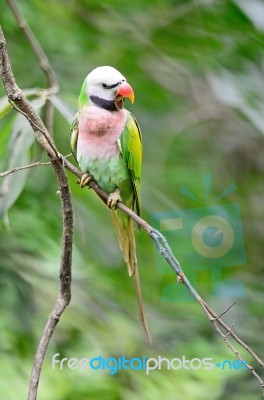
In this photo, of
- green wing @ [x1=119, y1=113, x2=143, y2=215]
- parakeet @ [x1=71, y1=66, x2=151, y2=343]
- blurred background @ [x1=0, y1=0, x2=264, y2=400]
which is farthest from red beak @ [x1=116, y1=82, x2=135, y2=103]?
blurred background @ [x1=0, y1=0, x2=264, y2=400]

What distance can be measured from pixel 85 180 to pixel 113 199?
0.15ft

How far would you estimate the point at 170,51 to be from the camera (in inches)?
60.4

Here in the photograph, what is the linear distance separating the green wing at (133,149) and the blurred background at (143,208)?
0.98 feet

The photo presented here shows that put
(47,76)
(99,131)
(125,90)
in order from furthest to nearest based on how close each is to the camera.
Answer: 1. (47,76)
2. (99,131)
3. (125,90)

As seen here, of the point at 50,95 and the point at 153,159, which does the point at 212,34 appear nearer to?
the point at 153,159

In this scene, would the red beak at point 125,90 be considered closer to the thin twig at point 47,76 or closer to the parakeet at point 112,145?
the parakeet at point 112,145

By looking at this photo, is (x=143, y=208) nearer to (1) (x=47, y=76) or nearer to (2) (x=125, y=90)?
(1) (x=47, y=76)

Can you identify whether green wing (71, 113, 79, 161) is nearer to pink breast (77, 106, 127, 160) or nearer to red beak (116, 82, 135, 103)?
pink breast (77, 106, 127, 160)

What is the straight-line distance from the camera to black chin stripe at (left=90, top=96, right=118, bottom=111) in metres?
0.79

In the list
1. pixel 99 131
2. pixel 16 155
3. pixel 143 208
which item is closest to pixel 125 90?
pixel 99 131

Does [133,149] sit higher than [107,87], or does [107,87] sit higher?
[107,87]

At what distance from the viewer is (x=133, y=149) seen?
917mm

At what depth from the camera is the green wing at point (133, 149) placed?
2.90ft

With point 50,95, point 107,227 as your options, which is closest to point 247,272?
point 107,227
